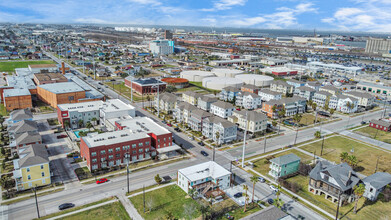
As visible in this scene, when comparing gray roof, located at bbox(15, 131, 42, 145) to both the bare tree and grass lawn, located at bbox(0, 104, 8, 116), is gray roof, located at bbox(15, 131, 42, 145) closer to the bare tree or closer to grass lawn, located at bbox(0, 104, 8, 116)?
grass lawn, located at bbox(0, 104, 8, 116)

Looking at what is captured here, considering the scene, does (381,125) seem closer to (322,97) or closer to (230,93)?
(322,97)

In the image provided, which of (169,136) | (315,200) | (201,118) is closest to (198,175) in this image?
(169,136)

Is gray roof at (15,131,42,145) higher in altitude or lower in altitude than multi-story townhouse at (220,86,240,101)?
lower

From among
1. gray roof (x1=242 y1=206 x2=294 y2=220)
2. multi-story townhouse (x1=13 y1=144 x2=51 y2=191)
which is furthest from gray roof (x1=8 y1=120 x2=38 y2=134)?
gray roof (x1=242 y1=206 x2=294 y2=220)

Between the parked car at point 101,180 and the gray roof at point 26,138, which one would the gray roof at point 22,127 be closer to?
the gray roof at point 26,138

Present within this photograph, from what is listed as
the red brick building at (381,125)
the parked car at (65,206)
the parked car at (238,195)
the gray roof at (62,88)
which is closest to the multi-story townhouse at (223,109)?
the parked car at (238,195)

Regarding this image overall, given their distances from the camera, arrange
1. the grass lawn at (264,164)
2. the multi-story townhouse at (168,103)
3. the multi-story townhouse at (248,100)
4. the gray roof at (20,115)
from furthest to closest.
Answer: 1. the multi-story townhouse at (248,100)
2. the multi-story townhouse at (168,103)
3. the gray roof at (20,115)
4. the grass lawn at (264,164)
